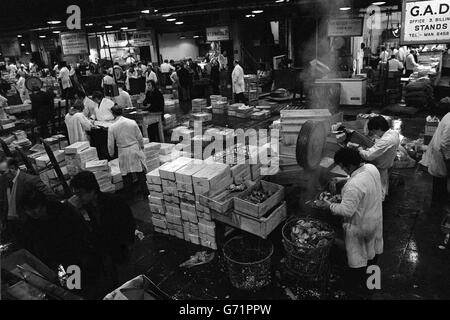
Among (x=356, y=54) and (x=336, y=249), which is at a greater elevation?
(x=356, y=54)

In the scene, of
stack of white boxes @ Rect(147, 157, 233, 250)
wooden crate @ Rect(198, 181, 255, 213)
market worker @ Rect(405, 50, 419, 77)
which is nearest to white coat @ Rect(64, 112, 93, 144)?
stack of white boxes @ Rect(147, 157, 233, 250)

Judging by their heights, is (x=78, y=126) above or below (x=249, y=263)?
above

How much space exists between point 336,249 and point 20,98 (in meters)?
16.8

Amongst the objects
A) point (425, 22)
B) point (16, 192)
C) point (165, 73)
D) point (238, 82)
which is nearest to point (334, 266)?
point (16, 192)

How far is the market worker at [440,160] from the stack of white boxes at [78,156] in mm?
6795

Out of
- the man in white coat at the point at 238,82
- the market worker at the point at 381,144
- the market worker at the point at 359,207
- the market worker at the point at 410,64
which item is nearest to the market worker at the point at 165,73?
the man in white coat at the point at 238,82

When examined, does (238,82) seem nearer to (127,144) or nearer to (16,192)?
(127,144)

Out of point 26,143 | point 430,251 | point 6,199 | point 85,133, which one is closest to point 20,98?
point 26,143

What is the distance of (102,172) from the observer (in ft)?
24.3

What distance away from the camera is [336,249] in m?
4.82

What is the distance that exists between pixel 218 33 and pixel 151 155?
1293cm
